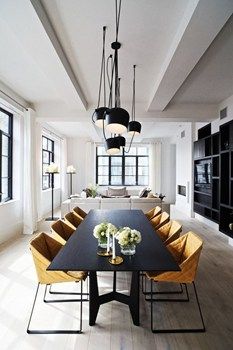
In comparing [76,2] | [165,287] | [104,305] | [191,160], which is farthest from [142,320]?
[191,160]

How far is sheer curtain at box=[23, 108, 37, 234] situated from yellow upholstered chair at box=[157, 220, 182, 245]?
335 cm

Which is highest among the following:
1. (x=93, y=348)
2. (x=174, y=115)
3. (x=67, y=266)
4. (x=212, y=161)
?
(x=174, y=115)

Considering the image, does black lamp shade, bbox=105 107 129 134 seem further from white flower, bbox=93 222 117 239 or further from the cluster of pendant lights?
white flower, bbox=93 222 117 239

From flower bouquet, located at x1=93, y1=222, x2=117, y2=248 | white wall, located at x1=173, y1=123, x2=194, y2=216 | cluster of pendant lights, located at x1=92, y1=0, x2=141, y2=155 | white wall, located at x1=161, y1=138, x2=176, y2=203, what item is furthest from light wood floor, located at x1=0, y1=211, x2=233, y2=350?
white wall, located at x1=161, y1=138, x2=176, y2=203

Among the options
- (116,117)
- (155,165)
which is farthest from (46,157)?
(116,117)

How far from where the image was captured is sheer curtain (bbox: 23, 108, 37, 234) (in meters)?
5.28

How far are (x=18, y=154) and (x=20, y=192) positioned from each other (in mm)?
894

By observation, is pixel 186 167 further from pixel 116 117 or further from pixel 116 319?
pixel 116 319

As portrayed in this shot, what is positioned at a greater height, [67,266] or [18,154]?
[18,154]

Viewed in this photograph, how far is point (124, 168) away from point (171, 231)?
332 inches

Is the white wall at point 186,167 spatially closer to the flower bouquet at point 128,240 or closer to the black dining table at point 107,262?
the black dining table at point 107,262

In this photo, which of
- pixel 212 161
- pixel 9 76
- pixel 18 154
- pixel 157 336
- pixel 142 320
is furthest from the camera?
pixel 212 161

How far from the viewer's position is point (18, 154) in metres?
5.32

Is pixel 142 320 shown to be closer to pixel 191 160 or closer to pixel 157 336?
pixel 157 336
